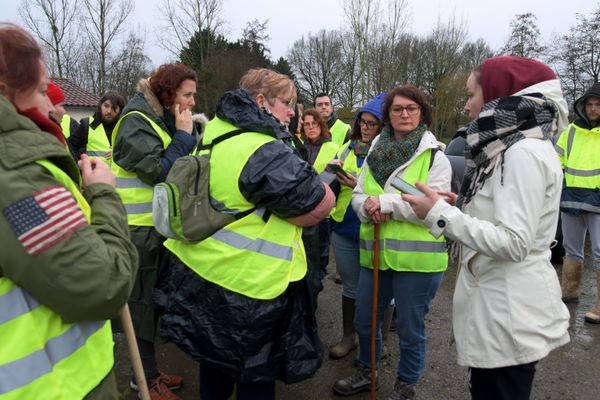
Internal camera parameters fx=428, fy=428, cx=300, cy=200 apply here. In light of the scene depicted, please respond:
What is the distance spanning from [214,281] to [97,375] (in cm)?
74

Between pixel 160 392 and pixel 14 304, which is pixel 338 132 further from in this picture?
pixel 14 304

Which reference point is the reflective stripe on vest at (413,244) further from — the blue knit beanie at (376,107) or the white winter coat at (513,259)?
the blue knit beanie at (376,107)

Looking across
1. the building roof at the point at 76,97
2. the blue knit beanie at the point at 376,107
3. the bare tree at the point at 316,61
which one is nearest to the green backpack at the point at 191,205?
the blue knit beanie at the point at 376,107

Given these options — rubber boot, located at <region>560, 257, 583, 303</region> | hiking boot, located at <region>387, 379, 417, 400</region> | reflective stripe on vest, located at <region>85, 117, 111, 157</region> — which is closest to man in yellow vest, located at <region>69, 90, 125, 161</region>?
reflective stripe on vest, located at <region>85, 117, 111, 157</region>

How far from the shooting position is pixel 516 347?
68.3 inches

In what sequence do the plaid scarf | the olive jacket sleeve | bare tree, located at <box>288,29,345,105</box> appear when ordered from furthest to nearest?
bare tree, located at <box>288,29,345,105</box>
the olive jacket sleeve
the plaid scarf

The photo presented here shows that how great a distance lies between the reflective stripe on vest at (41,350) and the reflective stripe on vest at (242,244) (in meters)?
0.75

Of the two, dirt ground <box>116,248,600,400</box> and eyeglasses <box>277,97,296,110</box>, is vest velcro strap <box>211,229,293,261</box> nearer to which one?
eyeglasses <box>277,97,296,110</box>

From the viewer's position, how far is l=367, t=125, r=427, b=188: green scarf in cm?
278

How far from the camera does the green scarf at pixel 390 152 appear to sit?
278 centimetres

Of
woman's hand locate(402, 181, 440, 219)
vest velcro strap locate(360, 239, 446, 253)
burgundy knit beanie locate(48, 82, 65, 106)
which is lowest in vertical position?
vest velcro strap locate(360, 239, 446, 253)

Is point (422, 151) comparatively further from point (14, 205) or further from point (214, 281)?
point (14, 205)

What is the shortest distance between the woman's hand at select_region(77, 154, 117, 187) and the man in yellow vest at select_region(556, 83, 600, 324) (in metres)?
4.68

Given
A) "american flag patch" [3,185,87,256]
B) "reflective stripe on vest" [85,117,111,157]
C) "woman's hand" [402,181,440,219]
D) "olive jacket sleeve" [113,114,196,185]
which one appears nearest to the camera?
"american flag patch" [3,185,87,256]
